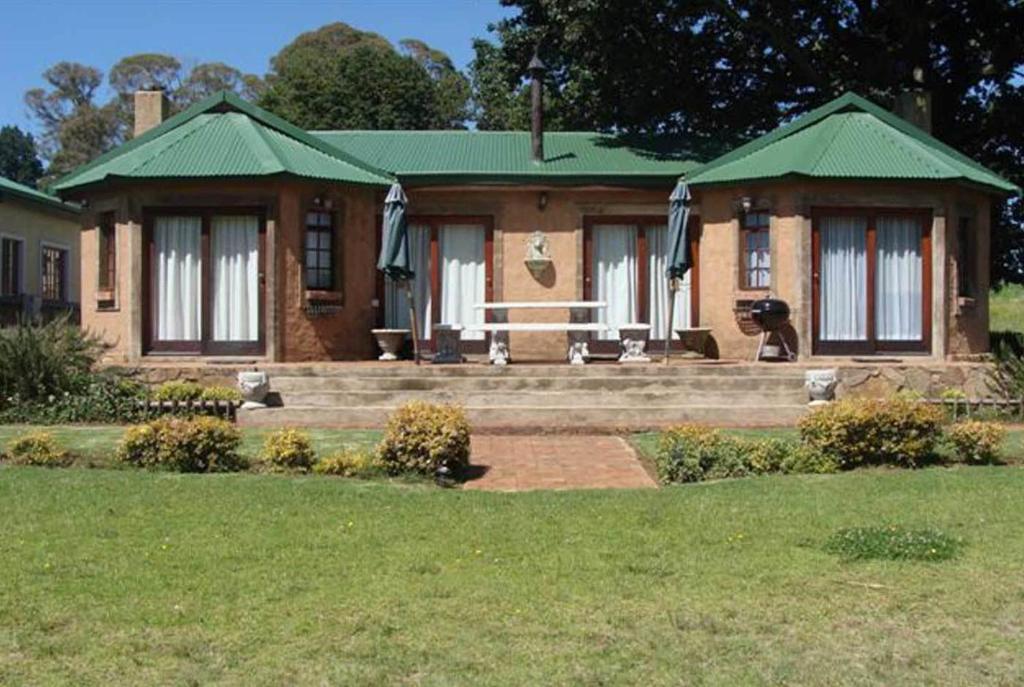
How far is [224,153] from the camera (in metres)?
17.0

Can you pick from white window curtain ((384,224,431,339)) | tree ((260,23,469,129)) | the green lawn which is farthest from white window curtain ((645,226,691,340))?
tree ((260,23,469,129))

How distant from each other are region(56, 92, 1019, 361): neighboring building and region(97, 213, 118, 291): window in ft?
0.11

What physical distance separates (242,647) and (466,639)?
1.05 meters

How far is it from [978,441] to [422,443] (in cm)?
539

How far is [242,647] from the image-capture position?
5.04 m

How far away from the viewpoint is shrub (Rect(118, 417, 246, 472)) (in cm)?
1030

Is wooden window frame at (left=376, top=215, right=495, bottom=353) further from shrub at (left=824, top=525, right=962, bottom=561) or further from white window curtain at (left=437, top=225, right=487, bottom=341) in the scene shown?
shrub at (left=824, top=525, right=962, bottom=561)

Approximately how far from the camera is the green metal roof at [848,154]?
16.6 meters

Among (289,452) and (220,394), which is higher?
(220,394)

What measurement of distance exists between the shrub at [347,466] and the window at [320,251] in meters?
7.45

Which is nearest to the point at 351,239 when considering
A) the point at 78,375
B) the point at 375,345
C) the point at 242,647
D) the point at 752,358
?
the point at 375,345

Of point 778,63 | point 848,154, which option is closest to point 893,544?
point 848,154

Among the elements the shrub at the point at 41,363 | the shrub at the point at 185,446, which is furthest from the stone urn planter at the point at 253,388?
the shrub at the point at 185,446

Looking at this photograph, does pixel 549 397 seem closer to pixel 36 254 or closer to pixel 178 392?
pixel 178 392
